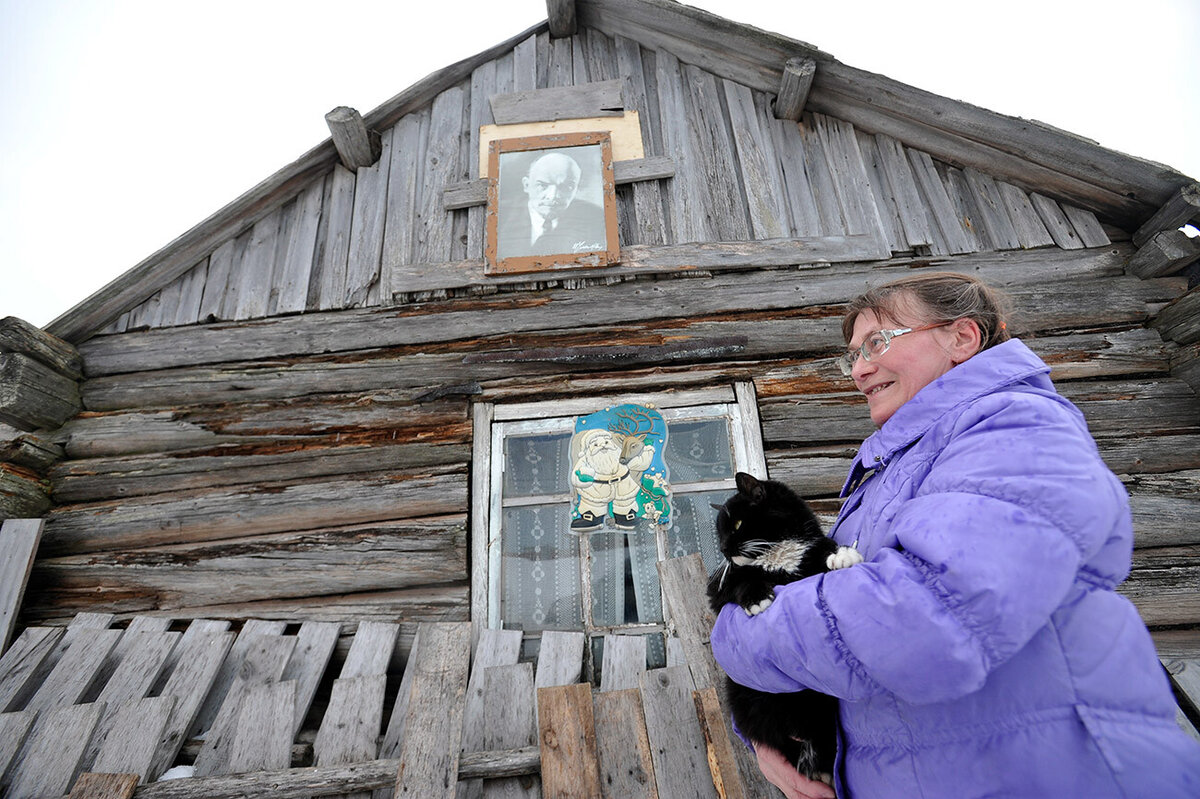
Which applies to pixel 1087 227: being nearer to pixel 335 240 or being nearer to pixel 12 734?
pixel 335 240

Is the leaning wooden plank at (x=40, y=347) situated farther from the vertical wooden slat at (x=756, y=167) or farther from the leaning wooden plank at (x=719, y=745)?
the vertical wooden slat at (x=756, y=167)

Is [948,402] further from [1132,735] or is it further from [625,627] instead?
[625,627]

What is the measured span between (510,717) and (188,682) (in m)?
1.70

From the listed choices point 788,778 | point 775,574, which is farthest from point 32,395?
point 788,778

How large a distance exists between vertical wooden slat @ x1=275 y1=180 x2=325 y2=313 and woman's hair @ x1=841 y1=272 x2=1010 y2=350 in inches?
154

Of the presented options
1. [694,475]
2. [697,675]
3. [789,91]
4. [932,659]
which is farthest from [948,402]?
[789,91]

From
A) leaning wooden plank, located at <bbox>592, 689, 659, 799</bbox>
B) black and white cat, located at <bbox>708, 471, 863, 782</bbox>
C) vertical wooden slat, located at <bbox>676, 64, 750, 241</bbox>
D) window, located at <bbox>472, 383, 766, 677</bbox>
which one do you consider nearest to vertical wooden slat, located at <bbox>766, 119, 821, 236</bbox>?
vertical wooden slat, located at <bbox>676, 64, 750, 241</bbox>

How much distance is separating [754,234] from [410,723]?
3.59 metres

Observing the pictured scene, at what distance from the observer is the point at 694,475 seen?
11.8 feet

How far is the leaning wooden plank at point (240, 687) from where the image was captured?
2.47 meters

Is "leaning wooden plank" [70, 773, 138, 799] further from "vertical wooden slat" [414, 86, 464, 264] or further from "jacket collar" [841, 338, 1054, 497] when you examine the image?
"vertical wooden slat" [414, 86, 464, 264]

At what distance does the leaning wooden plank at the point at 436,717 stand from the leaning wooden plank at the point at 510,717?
20cm

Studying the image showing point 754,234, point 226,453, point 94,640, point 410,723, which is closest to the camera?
point 410,723

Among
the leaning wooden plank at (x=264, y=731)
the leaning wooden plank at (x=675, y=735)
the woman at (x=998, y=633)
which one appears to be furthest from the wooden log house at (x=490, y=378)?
the woman at (x=998, y=633)
